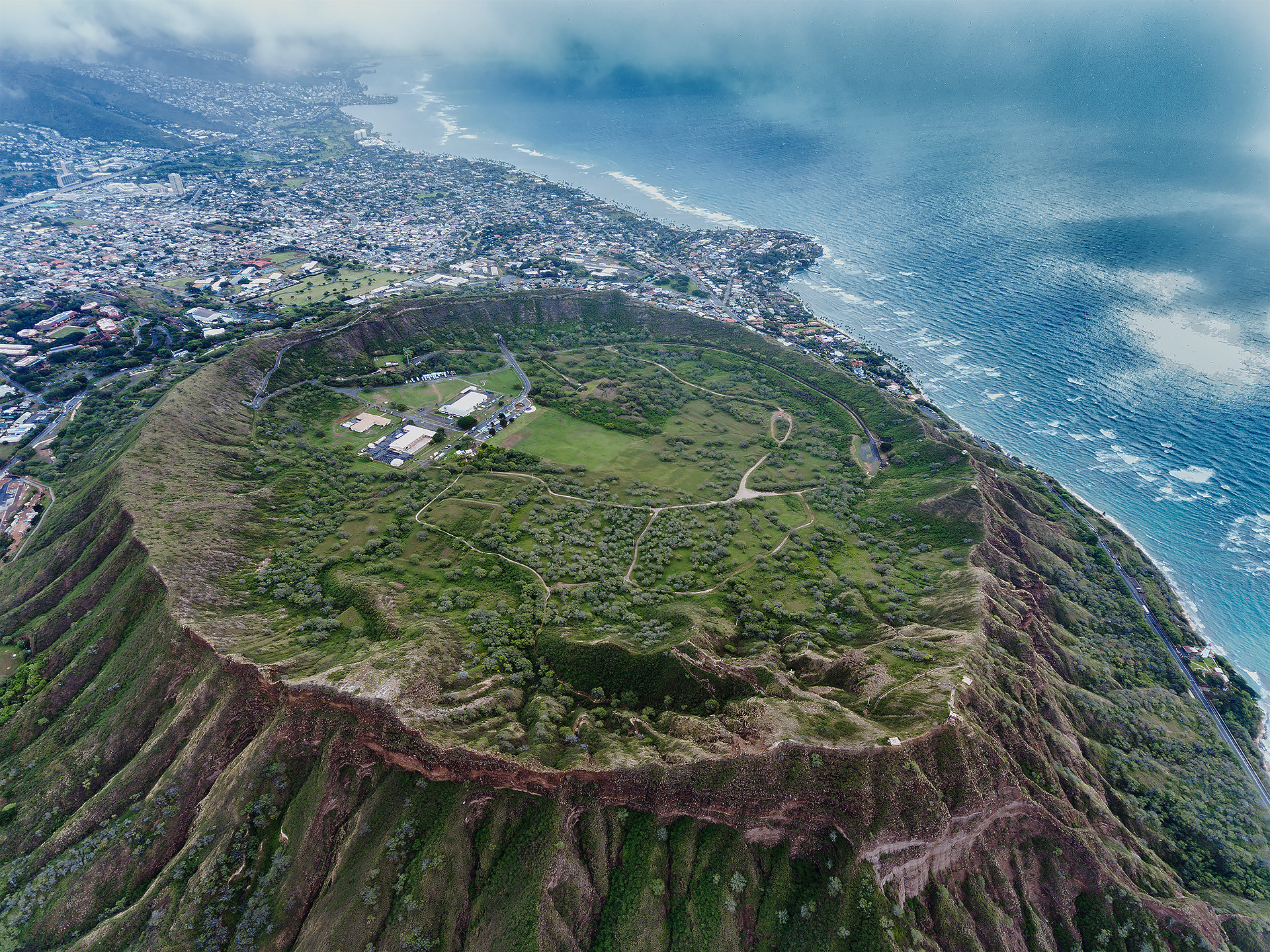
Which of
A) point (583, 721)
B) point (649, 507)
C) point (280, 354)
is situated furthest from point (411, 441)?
point (583, 721)

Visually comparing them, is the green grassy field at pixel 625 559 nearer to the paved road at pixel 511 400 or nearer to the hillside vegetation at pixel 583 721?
the hillside vegetation at pixel 583 721

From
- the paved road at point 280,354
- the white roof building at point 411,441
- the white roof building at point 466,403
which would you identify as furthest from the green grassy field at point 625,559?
the white roof building at point 411,441

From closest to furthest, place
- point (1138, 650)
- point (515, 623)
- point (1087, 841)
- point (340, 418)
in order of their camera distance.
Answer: point (1087, 841) < point (515, 623) < point (1138, 650) < point (340, 418)

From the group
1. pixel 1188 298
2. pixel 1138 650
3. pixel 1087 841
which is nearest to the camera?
pixel 1087 841

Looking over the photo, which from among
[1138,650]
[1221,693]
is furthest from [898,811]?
[1221,693]

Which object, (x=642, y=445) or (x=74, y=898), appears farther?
(x=642, y=445)

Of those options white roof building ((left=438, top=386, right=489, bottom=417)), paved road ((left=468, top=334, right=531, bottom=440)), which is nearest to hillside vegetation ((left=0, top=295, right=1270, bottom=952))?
paved road ((left=468, top=334, right=531, bottom=440))

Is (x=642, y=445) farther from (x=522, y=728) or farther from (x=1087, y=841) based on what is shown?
(x=1087, y=841)
